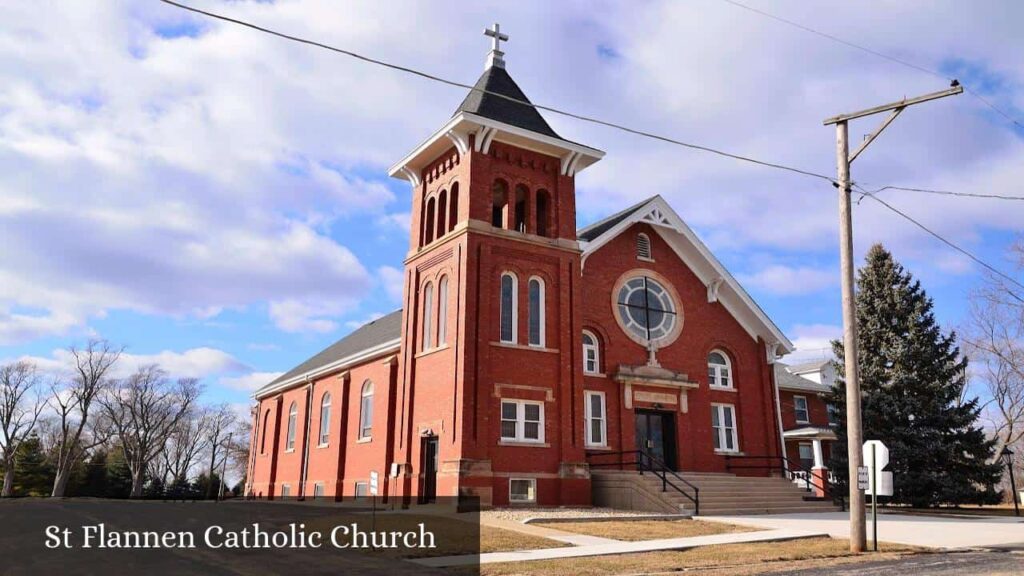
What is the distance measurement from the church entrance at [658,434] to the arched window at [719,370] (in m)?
2.96

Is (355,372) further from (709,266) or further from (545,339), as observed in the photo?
(709,266)

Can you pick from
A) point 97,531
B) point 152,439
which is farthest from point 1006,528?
point 152,439

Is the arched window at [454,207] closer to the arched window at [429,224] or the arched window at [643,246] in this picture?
the arched window at [429,224]

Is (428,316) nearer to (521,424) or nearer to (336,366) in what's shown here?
(521,424)

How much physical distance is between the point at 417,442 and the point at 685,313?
12.0 metres

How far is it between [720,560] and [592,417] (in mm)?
13527

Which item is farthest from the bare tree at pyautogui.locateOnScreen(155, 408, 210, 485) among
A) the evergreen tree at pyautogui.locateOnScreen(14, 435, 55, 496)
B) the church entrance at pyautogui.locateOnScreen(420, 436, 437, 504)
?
the church entrance at pyautogui.locateOnScreen(420, 436, 437, 504)

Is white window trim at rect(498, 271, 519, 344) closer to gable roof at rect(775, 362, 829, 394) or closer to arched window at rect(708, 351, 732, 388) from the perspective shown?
arched window at rect(708, 351, 732, 388)

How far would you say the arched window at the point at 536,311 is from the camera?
81.1ft

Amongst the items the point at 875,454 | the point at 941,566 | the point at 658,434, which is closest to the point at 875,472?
the point at 875,454

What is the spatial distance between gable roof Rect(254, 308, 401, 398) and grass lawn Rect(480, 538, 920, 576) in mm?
16189

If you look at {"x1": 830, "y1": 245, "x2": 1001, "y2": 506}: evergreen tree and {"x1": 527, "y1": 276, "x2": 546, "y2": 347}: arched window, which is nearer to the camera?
{"x1": 527, "y1": 276, "x2": 546, "y2": 347}: arched window

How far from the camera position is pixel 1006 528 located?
18.8 m

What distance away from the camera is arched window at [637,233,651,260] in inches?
Answer: 1158
